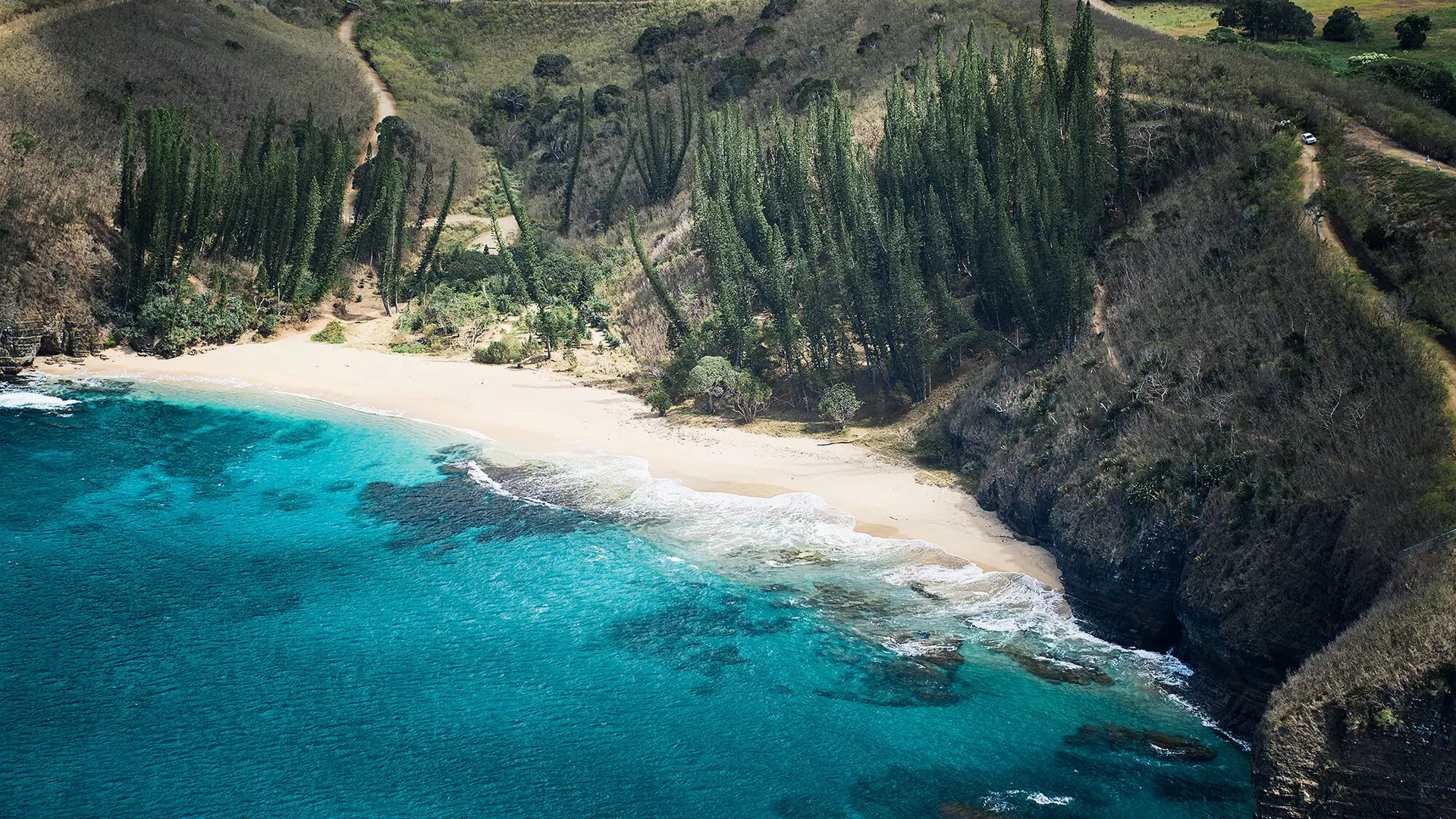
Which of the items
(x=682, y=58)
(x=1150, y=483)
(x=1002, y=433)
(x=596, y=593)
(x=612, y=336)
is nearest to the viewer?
(x=1150, y=483)

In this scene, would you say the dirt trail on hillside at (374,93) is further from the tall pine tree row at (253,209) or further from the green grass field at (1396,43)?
the green grass field at (1396,43)

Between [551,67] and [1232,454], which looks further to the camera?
[551,67]

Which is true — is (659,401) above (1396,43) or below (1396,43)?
below

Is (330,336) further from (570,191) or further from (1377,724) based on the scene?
(1377,724)

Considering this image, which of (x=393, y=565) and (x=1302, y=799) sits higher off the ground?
(x=1302, y=799)

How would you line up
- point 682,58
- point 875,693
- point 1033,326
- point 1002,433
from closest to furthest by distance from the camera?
point 875,693
point 1002,433
point 1033,326
point 682,58

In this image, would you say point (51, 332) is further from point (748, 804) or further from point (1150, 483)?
point (1150, 483)

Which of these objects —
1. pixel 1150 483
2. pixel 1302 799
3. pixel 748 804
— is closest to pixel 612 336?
pixel 1150 483

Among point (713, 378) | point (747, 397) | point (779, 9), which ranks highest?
point (779, 9)

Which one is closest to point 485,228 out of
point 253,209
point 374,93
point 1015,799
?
point 253,209
